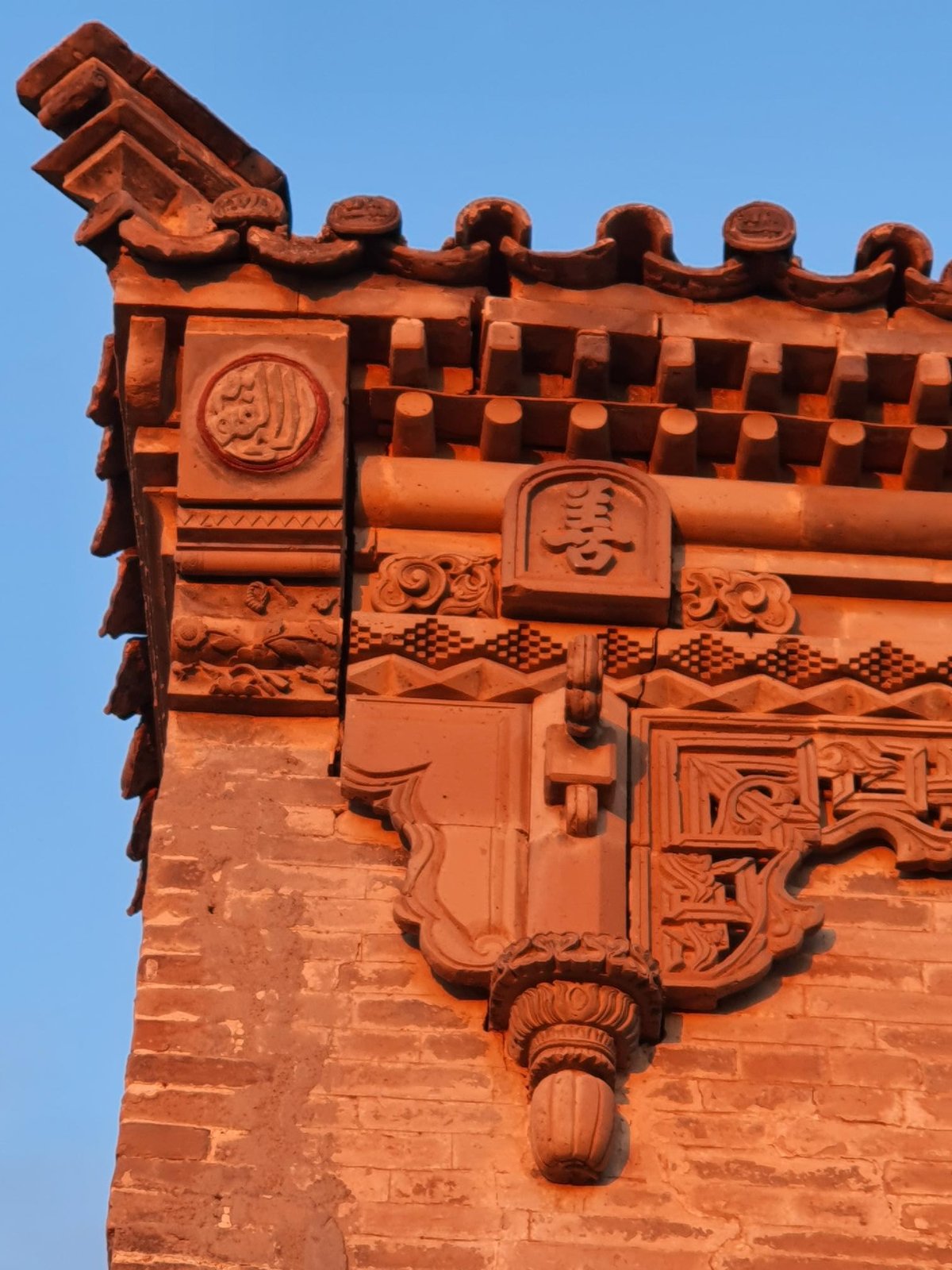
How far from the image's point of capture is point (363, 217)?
37.1ft

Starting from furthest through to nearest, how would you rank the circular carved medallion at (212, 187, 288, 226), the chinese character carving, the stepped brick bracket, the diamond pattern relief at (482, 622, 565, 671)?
the circular carved medallion at (212, 187, 288, 226) → the chinese character carving → the diamond pattern relief at (482, 622, 565, 671) → the stepped brick bracket

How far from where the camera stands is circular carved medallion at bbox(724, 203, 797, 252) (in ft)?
37.2

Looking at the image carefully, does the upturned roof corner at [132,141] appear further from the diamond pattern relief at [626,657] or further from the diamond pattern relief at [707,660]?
the diamond pattern relief at [707,660]

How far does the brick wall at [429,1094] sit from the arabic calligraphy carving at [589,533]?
120 cm

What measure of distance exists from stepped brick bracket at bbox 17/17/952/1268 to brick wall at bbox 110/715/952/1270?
0.08 ft

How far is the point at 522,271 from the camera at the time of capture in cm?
1136

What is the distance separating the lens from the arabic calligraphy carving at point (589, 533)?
35.9ft

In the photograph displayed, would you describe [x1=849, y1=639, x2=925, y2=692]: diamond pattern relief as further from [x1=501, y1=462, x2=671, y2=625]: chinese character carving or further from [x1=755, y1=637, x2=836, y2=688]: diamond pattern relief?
[x1=501, y1=462, x2=671, y2=625]: chinese character carving

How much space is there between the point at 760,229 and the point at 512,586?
166 centimetres

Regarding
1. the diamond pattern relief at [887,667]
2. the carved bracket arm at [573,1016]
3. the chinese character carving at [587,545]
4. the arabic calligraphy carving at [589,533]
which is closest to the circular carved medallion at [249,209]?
the chinese character carving at [587,545]

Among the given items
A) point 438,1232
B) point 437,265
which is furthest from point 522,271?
point 438,1232

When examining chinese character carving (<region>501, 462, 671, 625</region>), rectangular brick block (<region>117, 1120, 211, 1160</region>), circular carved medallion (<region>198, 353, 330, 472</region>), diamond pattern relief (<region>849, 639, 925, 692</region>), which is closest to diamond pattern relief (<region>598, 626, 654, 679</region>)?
chinese character carving (<region>501, 462, 671, 625</region>)

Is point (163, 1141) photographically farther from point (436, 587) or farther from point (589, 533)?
point (589, 533)

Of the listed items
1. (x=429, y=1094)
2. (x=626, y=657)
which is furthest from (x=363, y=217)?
(x=429, y=1094)
